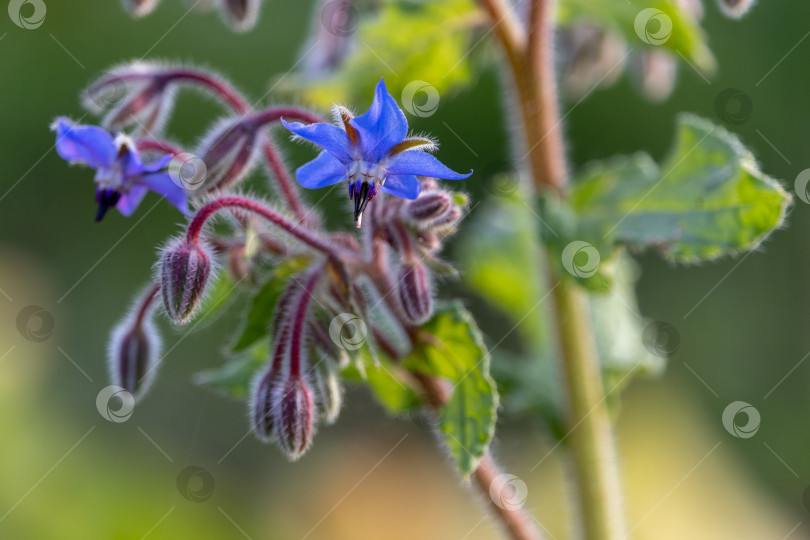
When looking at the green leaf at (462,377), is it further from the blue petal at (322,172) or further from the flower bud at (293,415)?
the blue petal at (322,172)

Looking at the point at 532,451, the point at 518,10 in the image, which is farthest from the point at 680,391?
the point at 518,10

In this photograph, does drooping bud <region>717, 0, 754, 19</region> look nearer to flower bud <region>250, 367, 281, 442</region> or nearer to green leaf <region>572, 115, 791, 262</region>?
green leaf <region>572, 115, 791, 262</region>

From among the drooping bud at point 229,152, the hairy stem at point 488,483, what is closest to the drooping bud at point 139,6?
the drooping bud at point 229,152

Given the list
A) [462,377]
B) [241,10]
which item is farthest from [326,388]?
[241,10]

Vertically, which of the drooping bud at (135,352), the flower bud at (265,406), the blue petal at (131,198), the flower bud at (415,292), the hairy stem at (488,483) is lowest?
the drooping bud at (135,352)

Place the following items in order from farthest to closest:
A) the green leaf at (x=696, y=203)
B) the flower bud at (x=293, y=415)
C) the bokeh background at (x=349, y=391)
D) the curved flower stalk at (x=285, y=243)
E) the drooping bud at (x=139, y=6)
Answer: the bokeh background at (x=349, y=391) < the drooping bud at (x=139, y=6) < the green leaf at (x=696, y=203) < the flower bud at (x=293, y=415) < the curved flower stalk at (x=285, y=243)

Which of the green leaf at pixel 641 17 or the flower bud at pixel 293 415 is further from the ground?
the green leaf at pixel 641 17

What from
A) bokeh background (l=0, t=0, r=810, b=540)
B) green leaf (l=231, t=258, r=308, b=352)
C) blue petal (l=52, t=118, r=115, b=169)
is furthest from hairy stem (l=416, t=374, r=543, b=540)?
bokeh background (l=0, t=0, r=810, b=540)
